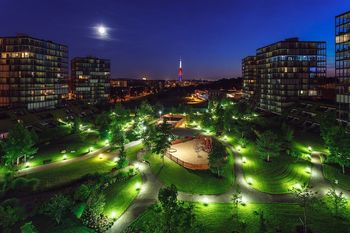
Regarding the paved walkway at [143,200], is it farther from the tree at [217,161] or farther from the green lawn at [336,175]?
the green lawn at [336,175]

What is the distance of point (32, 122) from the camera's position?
295ft

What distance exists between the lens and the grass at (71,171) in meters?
46.4

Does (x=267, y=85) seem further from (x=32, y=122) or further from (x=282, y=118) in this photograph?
(x=32, y=122)

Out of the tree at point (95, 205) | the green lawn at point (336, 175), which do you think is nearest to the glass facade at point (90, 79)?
the tree at point (95, 205)

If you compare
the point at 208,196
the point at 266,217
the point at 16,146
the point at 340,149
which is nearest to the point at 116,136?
the point at 16,146

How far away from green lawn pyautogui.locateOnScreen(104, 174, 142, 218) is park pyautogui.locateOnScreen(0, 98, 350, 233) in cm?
16

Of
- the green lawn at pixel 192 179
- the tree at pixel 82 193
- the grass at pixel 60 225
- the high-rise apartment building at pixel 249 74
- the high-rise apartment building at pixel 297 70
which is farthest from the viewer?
the high-rise apartment building at pixel 249 74

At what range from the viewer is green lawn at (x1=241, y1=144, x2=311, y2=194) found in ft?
150

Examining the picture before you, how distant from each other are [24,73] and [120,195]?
10180 centimetres

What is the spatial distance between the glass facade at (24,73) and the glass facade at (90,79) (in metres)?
43.1

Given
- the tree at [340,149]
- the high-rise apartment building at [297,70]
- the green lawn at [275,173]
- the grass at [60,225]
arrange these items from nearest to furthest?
the grass at [60,225] → the green lawn at [275,173] → the tree at [340,149] → the high-rise apartment building at [297,70]

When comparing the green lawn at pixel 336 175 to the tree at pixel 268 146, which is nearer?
the green lawn at pixel 336 175

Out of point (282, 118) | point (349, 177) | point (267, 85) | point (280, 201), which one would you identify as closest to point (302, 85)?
point (267, 85)

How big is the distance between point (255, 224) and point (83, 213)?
2169 centimetres
